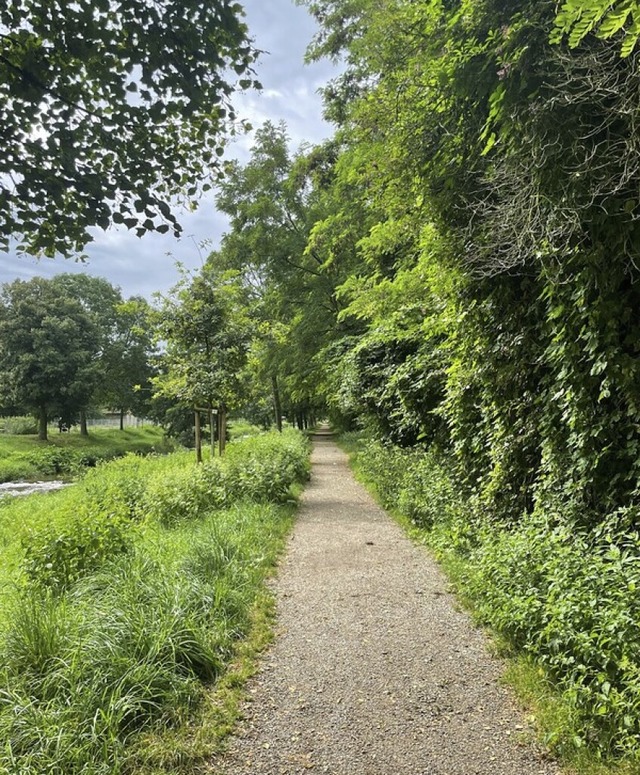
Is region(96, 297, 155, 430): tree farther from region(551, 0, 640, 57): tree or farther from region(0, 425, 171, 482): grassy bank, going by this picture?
region(551, 0, 640, 57): tree

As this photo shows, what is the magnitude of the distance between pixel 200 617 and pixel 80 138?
3235mm

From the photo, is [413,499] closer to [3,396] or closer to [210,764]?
[210,764]

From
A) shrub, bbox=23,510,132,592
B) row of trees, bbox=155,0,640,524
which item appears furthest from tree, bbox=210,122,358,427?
shrub, bbox=23,510,132,592

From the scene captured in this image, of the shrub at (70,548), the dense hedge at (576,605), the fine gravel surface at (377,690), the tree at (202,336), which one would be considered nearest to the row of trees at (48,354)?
the tree at (202,336)

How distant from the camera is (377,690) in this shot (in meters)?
3.01

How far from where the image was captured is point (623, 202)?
299 cm

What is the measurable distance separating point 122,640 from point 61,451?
24376 mm

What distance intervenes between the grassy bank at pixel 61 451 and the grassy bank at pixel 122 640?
13667 mm

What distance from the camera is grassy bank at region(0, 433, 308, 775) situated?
232 centimetres

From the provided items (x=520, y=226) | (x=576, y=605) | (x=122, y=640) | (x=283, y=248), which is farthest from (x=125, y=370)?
(x=576, y=605)

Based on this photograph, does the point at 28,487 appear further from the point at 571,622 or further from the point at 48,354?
the point at 571,622

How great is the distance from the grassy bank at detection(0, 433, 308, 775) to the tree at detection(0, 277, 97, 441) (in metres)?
24.8

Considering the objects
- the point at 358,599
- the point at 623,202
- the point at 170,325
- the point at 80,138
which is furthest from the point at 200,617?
the point at 170,325

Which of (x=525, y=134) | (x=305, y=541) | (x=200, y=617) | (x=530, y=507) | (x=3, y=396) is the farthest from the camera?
(x=3, y=396)
